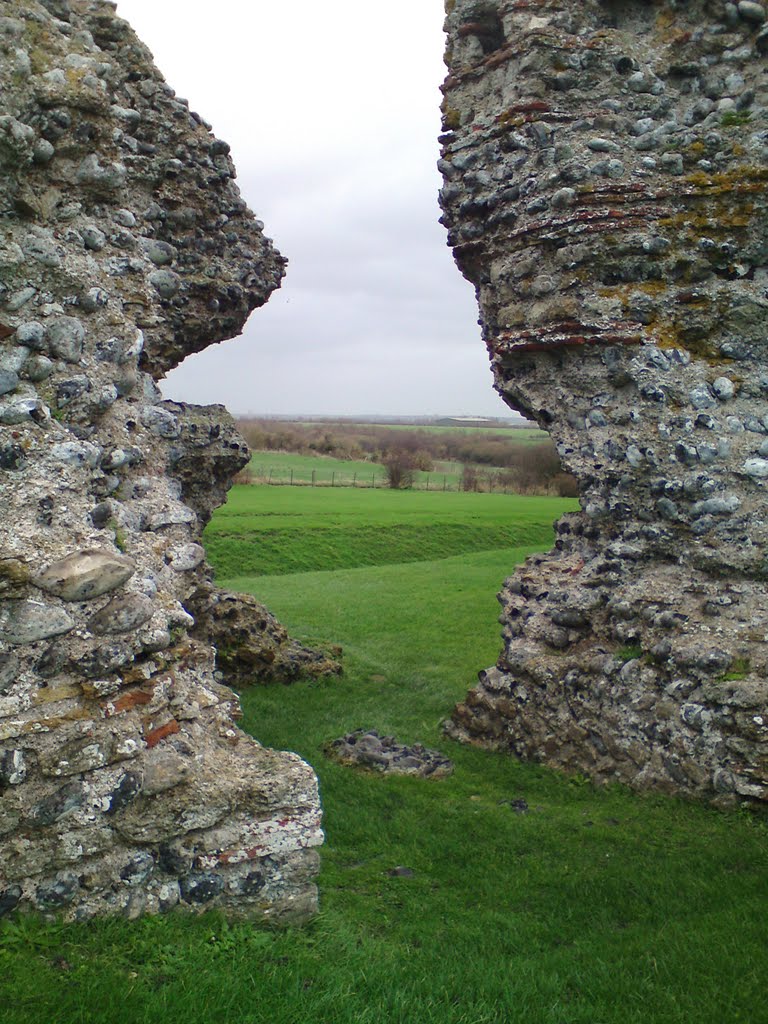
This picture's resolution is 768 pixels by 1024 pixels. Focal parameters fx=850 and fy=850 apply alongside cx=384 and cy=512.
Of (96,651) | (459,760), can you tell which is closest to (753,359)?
(459,760)

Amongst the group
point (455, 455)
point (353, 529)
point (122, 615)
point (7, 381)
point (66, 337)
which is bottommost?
point (353, 529)

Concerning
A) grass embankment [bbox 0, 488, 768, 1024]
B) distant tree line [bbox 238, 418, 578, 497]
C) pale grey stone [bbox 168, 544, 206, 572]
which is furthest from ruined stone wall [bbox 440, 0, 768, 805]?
distant tree line [bbox 238, 418, 578, 497]

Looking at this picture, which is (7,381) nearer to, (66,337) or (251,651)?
(66,337)

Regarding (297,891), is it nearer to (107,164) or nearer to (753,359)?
(107,164)

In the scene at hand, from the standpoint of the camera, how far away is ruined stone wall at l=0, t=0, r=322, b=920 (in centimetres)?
373

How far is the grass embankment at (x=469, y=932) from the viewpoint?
3.27 meters

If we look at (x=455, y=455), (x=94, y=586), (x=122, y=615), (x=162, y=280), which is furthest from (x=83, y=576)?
(x=455, y=455)

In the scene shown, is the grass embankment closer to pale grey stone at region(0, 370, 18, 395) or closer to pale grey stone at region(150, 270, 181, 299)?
pale grey stone at region(0, 370, 18, 395)

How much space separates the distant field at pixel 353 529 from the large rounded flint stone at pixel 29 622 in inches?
628

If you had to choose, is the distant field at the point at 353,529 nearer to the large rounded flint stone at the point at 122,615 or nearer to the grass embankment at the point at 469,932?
the grass embankment at the point at 469,932

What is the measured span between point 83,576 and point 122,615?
260 millimetres

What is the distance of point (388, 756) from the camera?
22.6 feet

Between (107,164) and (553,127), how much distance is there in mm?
3940

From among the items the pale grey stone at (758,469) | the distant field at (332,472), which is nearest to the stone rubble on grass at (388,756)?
the pale grey stone at (758,469)
